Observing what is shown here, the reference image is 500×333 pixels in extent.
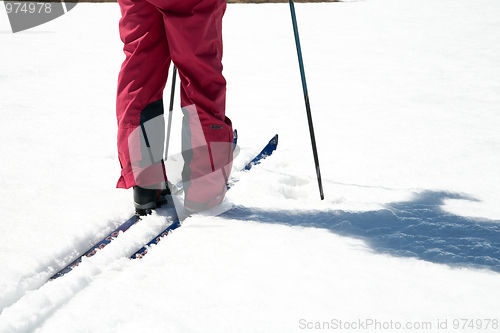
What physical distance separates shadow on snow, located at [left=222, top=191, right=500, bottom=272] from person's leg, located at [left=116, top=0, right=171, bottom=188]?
1.09 ft

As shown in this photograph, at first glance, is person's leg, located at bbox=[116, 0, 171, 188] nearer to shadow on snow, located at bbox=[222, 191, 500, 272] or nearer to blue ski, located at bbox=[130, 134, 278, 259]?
blue ski, located at bbox=[130, 134, 278, 259]

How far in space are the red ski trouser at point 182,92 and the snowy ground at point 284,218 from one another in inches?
6.0

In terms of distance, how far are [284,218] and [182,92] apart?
21.0 inches

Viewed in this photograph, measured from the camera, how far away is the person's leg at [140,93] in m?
1.24

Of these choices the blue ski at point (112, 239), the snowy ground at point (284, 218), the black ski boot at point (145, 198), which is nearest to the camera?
the snowy ground at point (284, 218)

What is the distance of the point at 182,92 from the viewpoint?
1.30 metres

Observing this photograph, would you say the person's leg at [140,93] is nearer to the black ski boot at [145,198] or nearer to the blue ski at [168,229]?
the black ski boot at [145,198]

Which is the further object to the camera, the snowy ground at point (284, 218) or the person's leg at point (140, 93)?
the person's leg at point (140, 93)

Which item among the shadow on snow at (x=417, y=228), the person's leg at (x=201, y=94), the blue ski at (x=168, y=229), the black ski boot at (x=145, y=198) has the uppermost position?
the person's leg at (x=201, y=94)

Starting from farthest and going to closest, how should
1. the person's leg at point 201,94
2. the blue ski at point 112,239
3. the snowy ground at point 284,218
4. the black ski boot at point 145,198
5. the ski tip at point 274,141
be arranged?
the ski tip at point 274,141 → the black ski boot at point 145,198 → the person's leg at point 201,94 → the blue ski at point 112,239 → the snowy ground at point 284,218

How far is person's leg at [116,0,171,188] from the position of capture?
124 centimetres

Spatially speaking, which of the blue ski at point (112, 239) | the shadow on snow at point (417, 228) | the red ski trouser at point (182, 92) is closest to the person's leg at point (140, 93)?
the red ski trouser at point (182, 92)

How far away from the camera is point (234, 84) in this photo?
3023mm

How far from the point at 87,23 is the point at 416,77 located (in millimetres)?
4302
